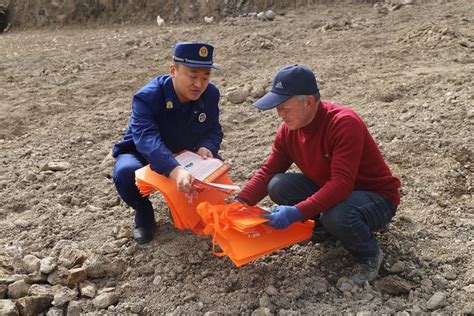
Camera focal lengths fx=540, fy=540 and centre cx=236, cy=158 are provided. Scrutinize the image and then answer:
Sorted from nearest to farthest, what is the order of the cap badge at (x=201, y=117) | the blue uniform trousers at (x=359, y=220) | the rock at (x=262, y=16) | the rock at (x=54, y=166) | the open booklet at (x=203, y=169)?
the blue uniform trousers at (x=359, y=220) < the open booklet at (x=203, y=169) < the cap badge at (x=201, y=117) < the rock at (x=54, y=166) < the rock at (x=262, y=16)

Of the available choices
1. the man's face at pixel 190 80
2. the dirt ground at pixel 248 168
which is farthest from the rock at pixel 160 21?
the man's face at pixel 190 80

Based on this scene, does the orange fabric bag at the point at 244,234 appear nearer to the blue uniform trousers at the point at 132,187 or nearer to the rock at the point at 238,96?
the blue uniform trousers at the point at 132,187

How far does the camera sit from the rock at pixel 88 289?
2744mm

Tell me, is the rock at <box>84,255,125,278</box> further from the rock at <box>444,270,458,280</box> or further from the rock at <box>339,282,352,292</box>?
the rock at <box>444,270,458,280</box>

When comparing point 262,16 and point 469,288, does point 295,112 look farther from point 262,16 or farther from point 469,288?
point 262,16

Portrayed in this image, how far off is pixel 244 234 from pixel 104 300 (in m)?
0.77

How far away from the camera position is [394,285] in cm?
260

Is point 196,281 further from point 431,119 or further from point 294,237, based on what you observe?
point 431,119

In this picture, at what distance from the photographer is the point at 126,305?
2.66 m

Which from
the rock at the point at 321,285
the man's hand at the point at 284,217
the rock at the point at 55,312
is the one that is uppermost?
the man's hand at the point at 284,217

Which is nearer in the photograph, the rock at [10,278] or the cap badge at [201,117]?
the rock at [10,278]

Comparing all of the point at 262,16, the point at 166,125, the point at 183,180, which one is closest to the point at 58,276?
the point at 183,180

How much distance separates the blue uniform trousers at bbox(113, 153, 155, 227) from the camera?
120 inches

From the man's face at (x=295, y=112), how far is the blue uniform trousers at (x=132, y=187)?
972 millimetres
